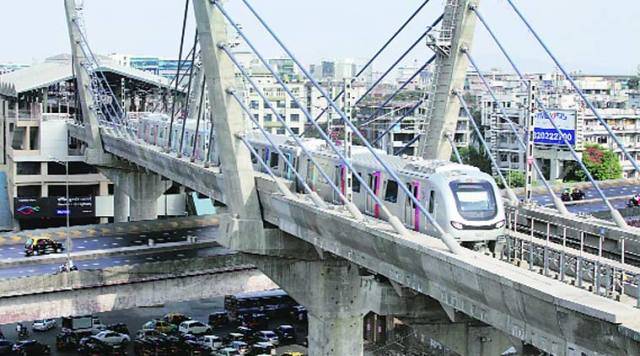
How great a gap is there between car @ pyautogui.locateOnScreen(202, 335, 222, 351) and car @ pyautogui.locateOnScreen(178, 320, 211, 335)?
209 cm

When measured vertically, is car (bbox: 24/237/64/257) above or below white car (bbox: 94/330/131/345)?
above

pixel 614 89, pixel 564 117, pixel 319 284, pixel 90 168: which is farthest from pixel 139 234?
pixel 614 89

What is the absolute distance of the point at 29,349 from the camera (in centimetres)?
4953

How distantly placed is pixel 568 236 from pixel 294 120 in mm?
77549

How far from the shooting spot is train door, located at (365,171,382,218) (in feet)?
106

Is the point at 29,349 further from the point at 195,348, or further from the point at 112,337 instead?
the point at 195,348

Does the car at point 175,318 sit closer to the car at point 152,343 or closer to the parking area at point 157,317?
the parking area at point 157,317

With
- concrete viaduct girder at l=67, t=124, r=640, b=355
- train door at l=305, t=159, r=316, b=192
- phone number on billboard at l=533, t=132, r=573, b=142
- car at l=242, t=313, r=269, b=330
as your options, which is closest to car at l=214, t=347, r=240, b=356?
car at l=242, t=313, r=269, b=330

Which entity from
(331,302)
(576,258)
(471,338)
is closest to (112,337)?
(331,302)

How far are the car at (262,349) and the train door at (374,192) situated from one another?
18560 millimetres

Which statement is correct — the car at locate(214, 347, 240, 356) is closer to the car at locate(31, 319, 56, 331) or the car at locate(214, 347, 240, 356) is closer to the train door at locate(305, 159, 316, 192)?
the car at locate(31, 319, 56, 331)

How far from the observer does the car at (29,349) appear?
49.3 metres

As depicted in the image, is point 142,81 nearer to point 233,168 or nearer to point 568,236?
point 233,168

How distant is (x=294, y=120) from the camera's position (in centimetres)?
10888
